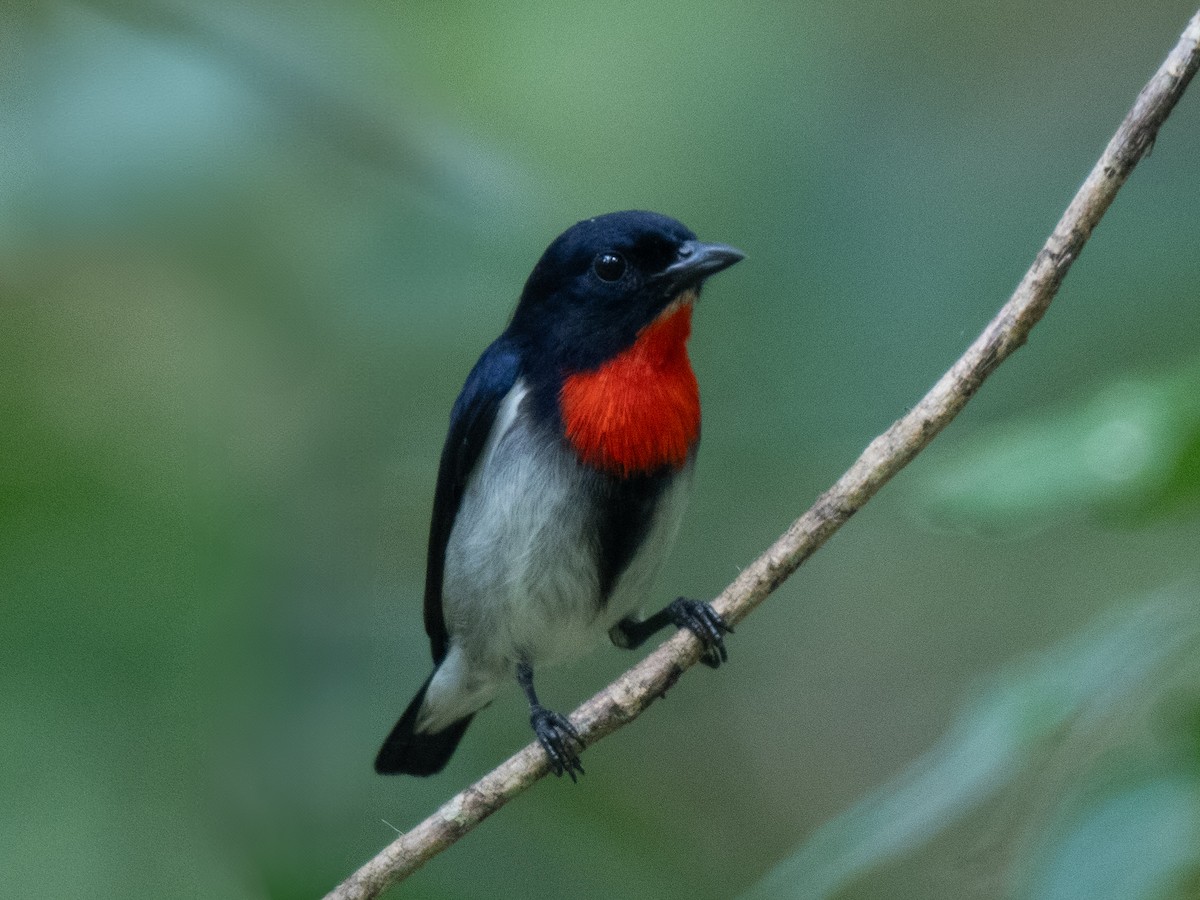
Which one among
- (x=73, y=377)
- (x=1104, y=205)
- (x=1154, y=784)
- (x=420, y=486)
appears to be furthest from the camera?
(x=420, y=486)

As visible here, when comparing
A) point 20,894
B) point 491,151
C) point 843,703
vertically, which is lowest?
point 843,703

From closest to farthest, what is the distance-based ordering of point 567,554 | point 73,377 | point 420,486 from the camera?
point 567,554, point 73,377, point 420,486

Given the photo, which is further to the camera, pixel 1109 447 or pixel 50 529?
pixel 50 529


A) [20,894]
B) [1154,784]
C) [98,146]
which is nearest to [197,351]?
[98,146]

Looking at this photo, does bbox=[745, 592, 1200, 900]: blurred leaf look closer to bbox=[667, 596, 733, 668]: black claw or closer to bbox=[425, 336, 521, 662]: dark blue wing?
bbox=[667, 596, 733, 668]: black claw

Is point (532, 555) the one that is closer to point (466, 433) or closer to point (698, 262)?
point (466, 433)

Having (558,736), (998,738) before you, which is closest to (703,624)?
(558,736)

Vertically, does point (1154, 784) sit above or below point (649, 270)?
below

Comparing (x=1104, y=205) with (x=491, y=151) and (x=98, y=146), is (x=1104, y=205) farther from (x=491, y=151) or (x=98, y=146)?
(x=98, y=146)
